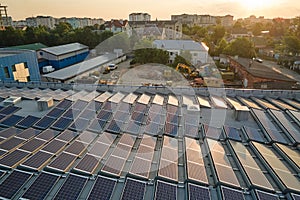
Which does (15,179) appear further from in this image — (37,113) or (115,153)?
(37,113)

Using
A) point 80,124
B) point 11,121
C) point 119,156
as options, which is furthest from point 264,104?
point 11,121

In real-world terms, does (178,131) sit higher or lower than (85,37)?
lower

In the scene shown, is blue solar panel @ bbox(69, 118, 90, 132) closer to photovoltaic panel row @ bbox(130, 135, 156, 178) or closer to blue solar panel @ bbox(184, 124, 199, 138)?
photovoltaic panel row @ bbox(130, 135, 156, 178)

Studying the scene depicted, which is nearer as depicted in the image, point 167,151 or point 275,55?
point 167,151

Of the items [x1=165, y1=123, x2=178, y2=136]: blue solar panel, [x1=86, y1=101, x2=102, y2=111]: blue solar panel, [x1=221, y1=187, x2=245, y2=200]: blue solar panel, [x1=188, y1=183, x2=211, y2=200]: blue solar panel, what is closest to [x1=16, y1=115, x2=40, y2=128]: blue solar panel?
[x1=86, y1=101, x2=102, y2=111]: blue solar panel

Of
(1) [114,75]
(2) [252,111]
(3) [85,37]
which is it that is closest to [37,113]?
(2) [252,111]

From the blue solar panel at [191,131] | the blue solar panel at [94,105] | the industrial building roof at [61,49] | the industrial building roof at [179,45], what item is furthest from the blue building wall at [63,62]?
the blue solar panel at [191,131]

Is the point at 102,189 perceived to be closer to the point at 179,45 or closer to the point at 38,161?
the point at 38,161
